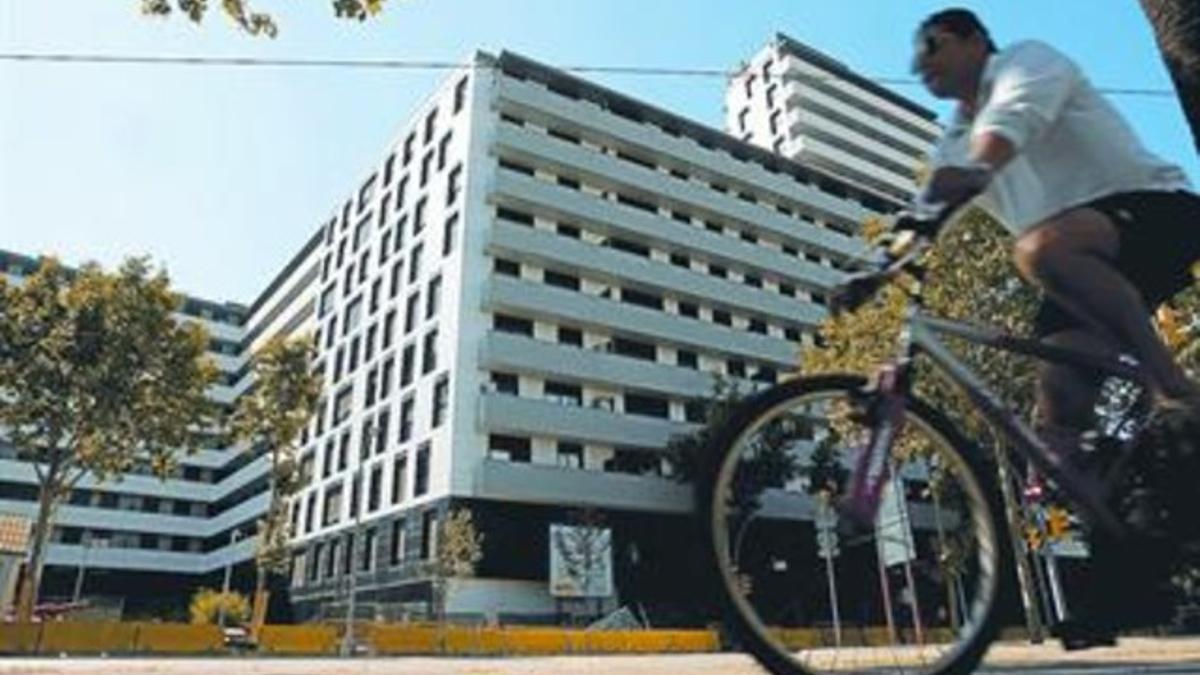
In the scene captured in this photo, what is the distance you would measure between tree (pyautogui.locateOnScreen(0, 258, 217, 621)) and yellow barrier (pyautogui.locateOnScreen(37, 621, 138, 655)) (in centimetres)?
479

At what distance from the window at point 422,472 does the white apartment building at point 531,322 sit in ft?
0.39

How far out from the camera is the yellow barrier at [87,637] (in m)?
25.8

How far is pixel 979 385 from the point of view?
9.56ft

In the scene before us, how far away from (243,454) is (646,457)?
3776cm

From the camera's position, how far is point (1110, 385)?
2863 millimetres

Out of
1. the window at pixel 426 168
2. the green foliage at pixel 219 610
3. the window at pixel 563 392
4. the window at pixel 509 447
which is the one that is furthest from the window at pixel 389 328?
the green foliage at pixel 219 610

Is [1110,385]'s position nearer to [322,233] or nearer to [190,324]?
[190,324]

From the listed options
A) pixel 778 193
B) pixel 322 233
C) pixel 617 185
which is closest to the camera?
pixel 617 185

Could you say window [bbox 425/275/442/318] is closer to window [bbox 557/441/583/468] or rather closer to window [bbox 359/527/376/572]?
window [bbox 557/441/583/468]

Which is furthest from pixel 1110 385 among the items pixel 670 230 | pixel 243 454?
pixel 243 454

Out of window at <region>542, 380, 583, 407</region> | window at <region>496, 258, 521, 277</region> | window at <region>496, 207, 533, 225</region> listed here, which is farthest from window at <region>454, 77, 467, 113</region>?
window at <region>542, 380, 583, 407</region>

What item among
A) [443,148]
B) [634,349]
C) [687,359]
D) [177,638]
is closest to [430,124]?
[443,148]

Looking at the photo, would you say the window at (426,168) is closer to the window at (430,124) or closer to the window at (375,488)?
the window at (430,124)

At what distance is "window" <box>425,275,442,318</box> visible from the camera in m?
45.6
